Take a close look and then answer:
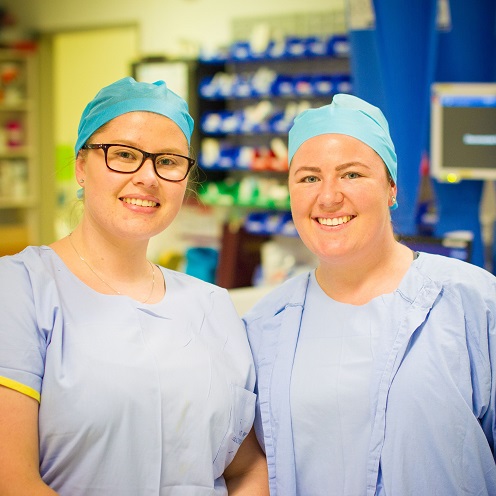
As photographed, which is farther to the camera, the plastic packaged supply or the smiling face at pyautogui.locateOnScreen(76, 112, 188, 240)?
the plastic packaged supply

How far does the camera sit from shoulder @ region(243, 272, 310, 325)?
6.56ft

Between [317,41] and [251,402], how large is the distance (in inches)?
188

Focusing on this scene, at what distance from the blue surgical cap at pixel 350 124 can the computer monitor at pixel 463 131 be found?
2.47 meters

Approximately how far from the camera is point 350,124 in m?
1.82

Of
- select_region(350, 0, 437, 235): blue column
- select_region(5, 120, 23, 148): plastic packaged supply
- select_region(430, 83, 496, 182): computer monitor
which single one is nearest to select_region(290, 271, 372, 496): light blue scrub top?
select_region(350, 0, 437, 235): blue column

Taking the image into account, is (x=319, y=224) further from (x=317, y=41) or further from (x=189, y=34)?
(x=189, y=34)

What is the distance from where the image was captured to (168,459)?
1.65 meters

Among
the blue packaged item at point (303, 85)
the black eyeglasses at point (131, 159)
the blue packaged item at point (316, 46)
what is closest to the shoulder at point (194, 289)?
the black eyeglasses at point (131, 159)

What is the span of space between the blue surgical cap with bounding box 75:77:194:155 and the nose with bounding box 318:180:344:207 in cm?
41

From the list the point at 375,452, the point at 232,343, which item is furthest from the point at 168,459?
the point at 375,452

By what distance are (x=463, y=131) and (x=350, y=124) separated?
2654 millimetres

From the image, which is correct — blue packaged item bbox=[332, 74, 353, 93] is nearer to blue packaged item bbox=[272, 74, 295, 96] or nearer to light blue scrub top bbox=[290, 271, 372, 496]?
blue packaged item bbox=[272, 74, 295, 96]

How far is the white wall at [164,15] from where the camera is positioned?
22.3ft

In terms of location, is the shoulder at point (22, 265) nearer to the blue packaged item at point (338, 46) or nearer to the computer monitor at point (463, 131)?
the computer monitor at point (463, 131)
